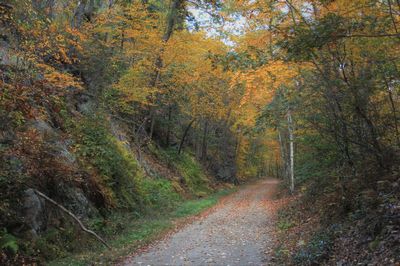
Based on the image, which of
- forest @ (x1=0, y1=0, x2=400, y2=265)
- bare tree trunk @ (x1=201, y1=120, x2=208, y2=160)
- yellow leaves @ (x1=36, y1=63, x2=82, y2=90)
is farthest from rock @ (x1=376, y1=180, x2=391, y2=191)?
bare tree trunk @ (x1=201, y1=120, x2=208, y2=160)

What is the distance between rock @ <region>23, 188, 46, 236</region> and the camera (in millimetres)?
8078

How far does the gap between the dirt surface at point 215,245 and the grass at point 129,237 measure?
0.50 metres

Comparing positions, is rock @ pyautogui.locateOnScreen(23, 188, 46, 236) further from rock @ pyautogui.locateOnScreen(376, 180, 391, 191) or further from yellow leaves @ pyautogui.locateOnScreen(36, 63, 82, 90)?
rock @ pyautogui.locateOnScreen(376, 180, 391, 191)

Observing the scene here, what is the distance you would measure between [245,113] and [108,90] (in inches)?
406

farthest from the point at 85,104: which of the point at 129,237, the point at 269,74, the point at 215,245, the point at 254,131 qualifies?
the point at 269,74

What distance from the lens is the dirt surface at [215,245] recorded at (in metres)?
8.25

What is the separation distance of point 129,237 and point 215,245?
2829 millimetres

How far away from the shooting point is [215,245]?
32.2 feet

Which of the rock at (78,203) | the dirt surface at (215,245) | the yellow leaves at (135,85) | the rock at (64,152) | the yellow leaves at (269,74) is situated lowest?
the dirt surface at (215,245)

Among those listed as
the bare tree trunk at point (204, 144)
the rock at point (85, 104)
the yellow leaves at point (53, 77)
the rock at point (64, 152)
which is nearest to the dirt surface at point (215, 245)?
the rock at point (64, 152)

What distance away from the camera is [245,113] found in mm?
24078

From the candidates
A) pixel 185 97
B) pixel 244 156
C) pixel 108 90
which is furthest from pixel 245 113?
pixel 244 156

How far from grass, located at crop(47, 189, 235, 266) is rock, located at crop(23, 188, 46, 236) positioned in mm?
1052

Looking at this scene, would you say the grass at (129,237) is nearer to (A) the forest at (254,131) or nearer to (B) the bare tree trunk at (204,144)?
(A) the forest at (254,131)
